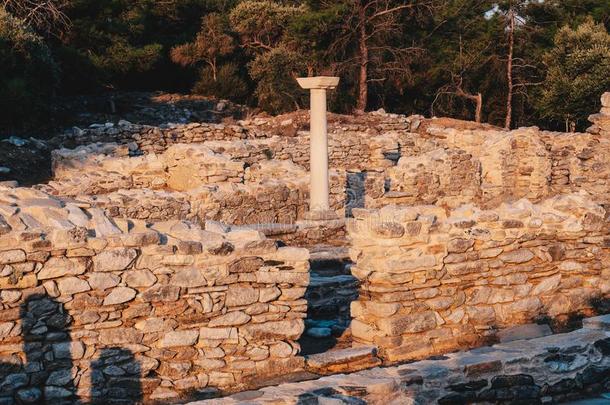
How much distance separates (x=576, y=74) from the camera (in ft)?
96.6

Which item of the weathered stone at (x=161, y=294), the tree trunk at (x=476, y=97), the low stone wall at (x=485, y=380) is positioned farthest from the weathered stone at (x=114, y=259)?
the tree trunk at (x=476, y=97)

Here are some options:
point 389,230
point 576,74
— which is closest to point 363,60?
point 576,74

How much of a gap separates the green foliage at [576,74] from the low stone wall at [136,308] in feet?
81.7

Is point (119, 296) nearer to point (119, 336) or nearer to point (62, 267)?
point (119, 336)

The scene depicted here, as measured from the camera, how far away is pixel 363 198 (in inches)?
594

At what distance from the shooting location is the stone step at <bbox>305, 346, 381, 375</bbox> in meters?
5.95

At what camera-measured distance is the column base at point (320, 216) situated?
13422mm

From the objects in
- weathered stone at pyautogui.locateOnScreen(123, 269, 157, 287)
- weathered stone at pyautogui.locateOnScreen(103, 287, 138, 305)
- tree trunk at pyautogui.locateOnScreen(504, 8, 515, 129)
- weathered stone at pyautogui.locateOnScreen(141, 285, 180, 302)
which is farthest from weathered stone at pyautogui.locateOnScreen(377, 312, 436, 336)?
tree trunk at pyautogui.locateOnScreen(504, 8, 515, 129)

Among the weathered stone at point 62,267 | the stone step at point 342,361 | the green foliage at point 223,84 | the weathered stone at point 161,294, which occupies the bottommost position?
the stone step at point 342,361

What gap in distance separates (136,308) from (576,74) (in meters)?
26.8

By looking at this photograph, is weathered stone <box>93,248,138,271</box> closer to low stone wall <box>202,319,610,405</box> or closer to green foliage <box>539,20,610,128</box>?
low stone wall <box>202,319,610,405</box>

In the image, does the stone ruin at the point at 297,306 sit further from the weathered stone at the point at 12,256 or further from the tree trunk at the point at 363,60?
the tree trunk at the point at 363,60

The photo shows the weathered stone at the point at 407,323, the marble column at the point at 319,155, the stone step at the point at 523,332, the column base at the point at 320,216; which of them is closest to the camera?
the weathered stone at the point at 407,323

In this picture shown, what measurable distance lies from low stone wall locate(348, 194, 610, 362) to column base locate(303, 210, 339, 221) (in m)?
6.17
